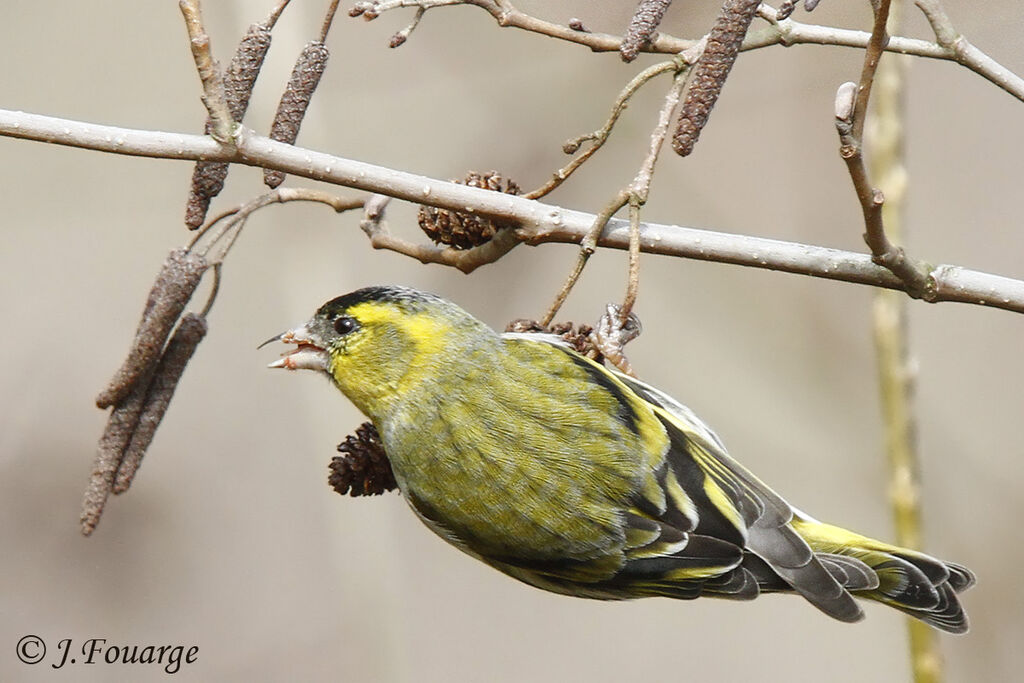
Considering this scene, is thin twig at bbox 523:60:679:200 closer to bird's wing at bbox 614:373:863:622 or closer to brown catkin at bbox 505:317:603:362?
brown catkin at bbox 505:317:603:362

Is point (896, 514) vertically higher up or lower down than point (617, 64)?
lower down

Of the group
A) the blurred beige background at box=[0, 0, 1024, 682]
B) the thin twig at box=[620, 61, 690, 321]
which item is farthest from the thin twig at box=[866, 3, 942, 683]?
the blurred beige background at box=[0, 0, 1024, 682]

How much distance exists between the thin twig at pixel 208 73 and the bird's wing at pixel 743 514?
113 cm

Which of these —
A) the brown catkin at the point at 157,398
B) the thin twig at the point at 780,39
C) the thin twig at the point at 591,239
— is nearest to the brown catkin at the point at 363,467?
the brown catkin at the point at 157,398

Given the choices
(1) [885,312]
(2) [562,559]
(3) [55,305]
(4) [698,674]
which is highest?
(1) [885,312]

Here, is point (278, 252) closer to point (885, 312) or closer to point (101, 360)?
point (101, 360)

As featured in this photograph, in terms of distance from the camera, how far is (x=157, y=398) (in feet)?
8.06

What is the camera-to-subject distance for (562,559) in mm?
2578

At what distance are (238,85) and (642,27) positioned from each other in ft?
2.79

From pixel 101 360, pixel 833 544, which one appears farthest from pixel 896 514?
pixel 101 360

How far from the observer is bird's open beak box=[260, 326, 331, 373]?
9.35ft

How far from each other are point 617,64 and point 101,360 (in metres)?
2.57

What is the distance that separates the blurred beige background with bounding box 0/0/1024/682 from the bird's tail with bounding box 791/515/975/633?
1.57m

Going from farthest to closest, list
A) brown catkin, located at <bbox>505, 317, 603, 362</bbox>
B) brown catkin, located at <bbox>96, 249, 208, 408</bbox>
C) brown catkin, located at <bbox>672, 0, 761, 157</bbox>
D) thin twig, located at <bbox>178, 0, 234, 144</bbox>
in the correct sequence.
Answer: brown catkin, located at <bbox>505, 317, 603, 362</bbox>, brown catkin, located at <bbox>96, 249, 208, 408</bbox>, brown catkin, located at <bbox>672, 0, 761, 157</bbox>, thin twig, located at <bbox>178, 0, 234, 144</bbox>
